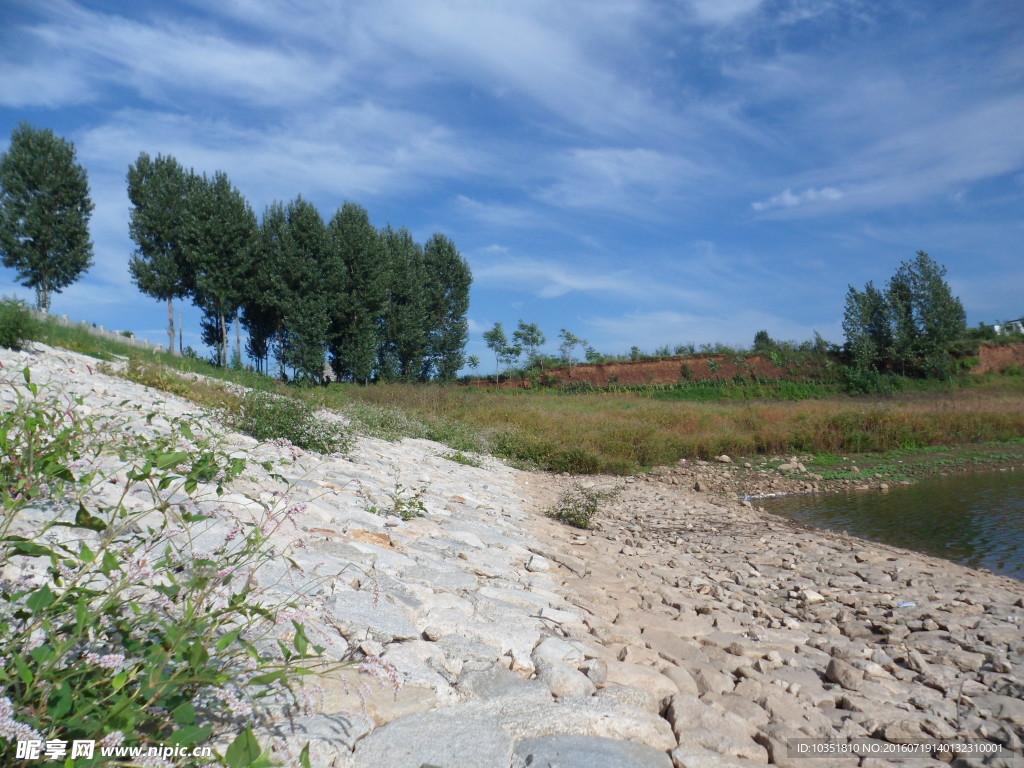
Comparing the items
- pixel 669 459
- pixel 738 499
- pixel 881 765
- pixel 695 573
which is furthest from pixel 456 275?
pixel 881 765

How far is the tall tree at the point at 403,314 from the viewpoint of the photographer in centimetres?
3125

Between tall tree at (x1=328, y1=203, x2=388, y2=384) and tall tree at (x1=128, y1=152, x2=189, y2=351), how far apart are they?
20.9ft

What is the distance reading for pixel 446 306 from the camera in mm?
35812

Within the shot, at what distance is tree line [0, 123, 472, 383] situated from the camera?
25.5 m

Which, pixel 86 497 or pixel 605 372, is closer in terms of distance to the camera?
pixel 86 497

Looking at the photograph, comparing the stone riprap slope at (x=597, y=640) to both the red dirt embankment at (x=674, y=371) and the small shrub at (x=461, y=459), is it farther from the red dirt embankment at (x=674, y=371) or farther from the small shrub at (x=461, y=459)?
the red dirt embankment at (x=674, y=371)

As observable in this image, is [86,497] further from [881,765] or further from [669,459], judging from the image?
[669,459]

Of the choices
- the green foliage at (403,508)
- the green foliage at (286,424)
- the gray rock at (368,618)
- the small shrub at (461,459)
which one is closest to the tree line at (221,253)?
the small shrub at (461,459)

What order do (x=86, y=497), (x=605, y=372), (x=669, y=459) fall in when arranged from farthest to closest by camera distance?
(x=605, y=372), (x=669, y=459), (x=86, y=497)

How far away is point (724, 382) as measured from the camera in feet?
117

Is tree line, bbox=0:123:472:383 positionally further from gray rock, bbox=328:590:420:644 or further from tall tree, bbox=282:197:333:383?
gray rock, bbox=328:590:420:644

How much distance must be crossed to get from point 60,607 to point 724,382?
36.4 m

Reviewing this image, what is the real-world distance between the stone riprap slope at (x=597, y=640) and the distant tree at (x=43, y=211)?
81.0ft

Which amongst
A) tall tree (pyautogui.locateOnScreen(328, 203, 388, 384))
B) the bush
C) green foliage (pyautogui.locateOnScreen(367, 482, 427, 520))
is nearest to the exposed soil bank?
green foliage (pyautogui.locateOnScreen(367, 482, 427, 520))
